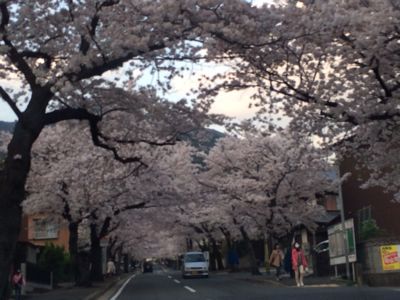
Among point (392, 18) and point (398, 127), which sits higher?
point (392, 18)

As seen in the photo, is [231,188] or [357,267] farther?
[231,188]

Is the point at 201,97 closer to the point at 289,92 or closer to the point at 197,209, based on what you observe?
the point at 289,92

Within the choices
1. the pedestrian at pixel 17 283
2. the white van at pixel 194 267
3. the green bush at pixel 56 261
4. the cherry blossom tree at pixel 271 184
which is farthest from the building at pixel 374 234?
the green bush at pixel 56 261

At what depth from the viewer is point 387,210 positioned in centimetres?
3622

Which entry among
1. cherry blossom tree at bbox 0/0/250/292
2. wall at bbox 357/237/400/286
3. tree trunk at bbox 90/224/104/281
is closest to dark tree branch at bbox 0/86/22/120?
cherry blossom tree at bbox 0/0/250/292

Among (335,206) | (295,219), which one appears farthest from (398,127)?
(335,206)

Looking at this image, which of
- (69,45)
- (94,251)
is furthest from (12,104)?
(94,251)

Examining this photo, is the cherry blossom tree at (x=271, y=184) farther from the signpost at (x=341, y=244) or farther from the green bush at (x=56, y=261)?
the green bush at (x=56, y=261)

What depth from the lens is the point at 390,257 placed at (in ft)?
70.8

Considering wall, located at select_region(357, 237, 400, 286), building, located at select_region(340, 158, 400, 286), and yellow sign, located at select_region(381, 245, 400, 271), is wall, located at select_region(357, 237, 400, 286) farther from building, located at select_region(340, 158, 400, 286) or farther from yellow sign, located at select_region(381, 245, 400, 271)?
yellow sign, located at select_region(381, 245, 400, 271)

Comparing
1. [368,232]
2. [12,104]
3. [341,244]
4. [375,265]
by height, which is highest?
[12,104]

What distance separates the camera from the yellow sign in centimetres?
2142

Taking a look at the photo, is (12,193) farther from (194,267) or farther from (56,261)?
(194,267)

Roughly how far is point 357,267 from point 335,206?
28377mm
